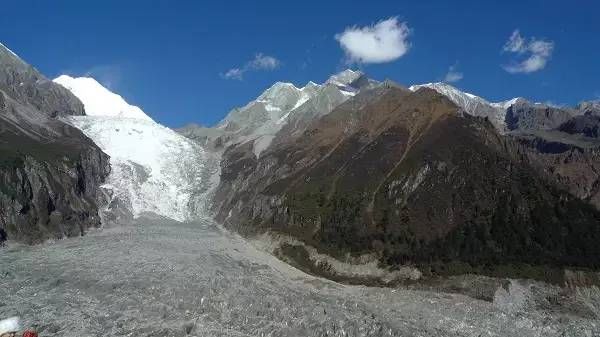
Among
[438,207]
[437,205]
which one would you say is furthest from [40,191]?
[438,207]

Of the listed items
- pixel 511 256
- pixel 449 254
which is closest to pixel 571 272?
pixel 511 256

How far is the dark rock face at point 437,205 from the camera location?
127 meters

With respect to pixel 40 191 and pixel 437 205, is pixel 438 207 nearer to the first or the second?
pixel 437 205

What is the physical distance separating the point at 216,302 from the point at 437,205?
60890mm

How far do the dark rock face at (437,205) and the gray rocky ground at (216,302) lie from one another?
13718 mm

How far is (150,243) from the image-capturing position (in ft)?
486

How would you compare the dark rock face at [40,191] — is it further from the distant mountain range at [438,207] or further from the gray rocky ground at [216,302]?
the distant mountain range at [438,207]

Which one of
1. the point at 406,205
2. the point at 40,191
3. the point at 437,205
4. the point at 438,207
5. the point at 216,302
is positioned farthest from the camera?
the point at 40,191

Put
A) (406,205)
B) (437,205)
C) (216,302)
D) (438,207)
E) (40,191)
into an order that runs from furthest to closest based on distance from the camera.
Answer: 1. (40,191)
2. (406,205)
3. (437,205)
4. (438,207)
5. (216,302)

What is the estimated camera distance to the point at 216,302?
93.6m

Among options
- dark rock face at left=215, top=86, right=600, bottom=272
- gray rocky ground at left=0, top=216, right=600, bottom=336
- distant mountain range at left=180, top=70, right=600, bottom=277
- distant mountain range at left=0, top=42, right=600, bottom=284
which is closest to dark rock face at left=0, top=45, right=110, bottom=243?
distant mountain range at left=0, top=42, right=600, bottom=284

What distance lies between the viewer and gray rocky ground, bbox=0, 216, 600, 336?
269ft

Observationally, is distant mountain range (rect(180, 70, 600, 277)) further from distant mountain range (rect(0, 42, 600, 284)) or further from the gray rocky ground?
the gray rocky ground

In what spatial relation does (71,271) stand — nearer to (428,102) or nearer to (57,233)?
(57,233)
